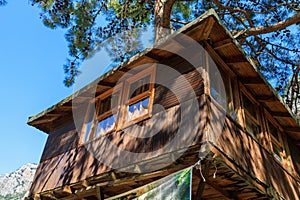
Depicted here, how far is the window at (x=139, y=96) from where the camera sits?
5816 millimetres

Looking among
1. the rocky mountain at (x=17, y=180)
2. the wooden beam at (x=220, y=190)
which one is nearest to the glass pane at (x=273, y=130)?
the wooden beam at (x=220, y=190)

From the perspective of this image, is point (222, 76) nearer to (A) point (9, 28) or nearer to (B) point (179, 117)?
(B) point (179, 117)

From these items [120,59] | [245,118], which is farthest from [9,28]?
[245,118]

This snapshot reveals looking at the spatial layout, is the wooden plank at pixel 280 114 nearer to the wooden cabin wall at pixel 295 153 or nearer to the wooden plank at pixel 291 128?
the wooden plank at pixel 291 128

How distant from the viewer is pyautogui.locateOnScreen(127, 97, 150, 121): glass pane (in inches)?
229

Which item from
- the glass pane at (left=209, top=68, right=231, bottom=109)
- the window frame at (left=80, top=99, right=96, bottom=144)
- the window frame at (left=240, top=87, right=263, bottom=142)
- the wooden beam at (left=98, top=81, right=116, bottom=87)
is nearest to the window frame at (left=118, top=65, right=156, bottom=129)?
the wooden beam at (left=98, top=81, right=116, bottom=87)

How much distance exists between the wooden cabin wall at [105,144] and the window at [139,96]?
Answer: 19 centimetres

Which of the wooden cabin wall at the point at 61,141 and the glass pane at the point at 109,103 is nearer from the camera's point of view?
the glass pane at the point at 109,103

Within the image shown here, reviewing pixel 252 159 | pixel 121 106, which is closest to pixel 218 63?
pixel 252 159

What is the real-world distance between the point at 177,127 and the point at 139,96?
4.87ft

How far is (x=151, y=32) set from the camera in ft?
35.2

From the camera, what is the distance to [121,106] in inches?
253

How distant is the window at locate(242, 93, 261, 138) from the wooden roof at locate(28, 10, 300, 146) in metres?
0.29

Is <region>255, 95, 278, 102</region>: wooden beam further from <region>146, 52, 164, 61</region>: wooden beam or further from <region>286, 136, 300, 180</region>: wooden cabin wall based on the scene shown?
<region>146, 52, 164, 61</region>: wooden beam
